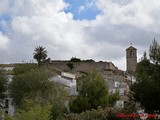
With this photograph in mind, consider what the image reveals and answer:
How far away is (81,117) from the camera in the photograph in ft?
120

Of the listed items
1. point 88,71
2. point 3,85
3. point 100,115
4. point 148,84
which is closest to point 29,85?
point 3,85

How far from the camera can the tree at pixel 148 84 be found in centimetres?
3866

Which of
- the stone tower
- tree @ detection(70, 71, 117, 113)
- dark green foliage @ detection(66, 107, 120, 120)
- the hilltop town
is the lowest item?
dark green foliage @ detection(66, 107, 120, 120)

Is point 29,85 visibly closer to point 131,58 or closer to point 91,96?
point 91,96

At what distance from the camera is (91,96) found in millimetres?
50375

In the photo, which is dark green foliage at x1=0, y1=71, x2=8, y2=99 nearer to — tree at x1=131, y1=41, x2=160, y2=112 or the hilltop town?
the hilltop town

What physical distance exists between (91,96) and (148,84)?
498 inches

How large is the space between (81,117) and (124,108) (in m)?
3.28

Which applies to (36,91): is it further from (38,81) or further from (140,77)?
(140,77)

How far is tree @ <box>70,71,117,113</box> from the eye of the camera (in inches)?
1964

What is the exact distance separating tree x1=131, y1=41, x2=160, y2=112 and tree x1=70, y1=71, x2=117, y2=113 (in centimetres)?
943

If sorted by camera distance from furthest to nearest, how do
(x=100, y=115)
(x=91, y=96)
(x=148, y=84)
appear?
(x=91, y=96)
(x=148, y=84)
(x=100, y=115)

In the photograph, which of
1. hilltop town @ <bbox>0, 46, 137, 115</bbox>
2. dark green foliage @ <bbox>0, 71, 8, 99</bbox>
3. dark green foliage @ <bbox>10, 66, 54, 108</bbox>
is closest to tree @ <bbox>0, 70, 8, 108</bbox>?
dark green foliage @ <bbox>0, 71, 8, 99</bbox>

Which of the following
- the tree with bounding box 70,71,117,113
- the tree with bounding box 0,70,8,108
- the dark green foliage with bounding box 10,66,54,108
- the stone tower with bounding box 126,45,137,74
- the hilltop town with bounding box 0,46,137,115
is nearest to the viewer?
the tree with bounding box 70,71,117,113
